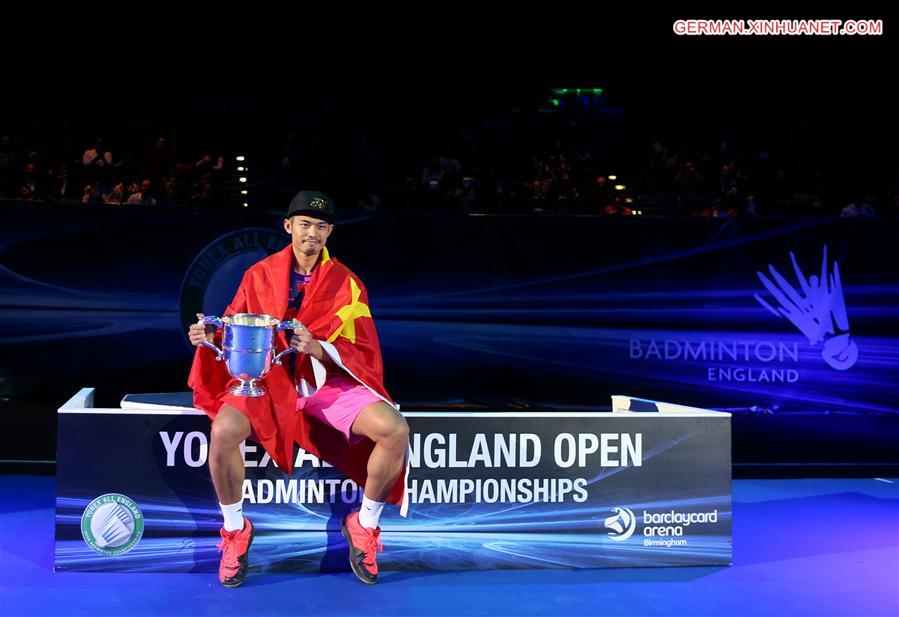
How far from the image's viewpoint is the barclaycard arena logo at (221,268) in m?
7.14

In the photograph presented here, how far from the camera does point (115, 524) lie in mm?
4297

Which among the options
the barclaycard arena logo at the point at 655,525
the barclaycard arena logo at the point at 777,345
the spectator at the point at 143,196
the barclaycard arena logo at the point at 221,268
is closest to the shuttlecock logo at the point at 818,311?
the barclaycard arena logo at the point at 777,345

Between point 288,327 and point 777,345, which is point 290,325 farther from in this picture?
point 777,345

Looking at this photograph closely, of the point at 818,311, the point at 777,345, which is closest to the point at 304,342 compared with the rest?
the point at 777,345

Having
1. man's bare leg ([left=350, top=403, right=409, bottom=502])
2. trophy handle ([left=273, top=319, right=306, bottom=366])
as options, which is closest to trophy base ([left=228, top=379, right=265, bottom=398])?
trophy handle ([left=273, top=319, right=306, bottom=366])

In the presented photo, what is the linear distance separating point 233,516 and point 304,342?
A: 2.81 ft

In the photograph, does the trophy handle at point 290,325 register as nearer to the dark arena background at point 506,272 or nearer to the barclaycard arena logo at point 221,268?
the dark arena background at point 506,272

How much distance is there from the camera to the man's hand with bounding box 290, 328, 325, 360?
395 cm

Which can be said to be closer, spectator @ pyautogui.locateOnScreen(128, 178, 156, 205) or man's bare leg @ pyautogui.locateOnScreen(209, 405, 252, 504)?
man's bare leg @ pyautogui.locateOnScreen(209, 405, 252, 504)

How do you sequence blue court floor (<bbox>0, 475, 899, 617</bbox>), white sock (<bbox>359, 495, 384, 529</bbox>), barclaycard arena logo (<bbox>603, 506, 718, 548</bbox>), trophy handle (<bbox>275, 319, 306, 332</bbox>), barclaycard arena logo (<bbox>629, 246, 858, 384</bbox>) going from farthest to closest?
barclaycard arena logo (<bbox>629, 246, 858, 384</bbox>)
barclaycard arena logo (<bbox>603, 506, 718, 548</bbox>)
white sock (<bbox>359, 495, 384, 529</bbox>)
trophy handle (<bbox>275, 319, 306, 332</bbox>)
blue court floor (<bbox>0, 475, 899, 617</bbox>)

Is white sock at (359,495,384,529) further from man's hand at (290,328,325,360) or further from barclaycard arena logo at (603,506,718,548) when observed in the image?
barclaycard arena logo at (603,506,718,548)

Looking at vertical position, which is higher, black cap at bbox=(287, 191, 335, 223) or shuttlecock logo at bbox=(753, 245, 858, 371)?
black cap at bbox=(287, 191, 335, 223)

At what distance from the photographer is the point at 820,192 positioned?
11352 millimetres

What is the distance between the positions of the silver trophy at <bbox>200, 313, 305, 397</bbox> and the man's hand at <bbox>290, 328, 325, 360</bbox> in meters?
0.03
